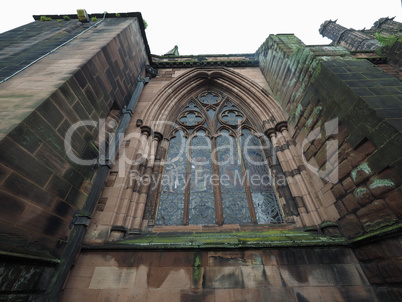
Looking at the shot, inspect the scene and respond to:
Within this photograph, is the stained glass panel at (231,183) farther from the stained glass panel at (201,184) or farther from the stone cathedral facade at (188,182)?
the stained glass panel at (201,184)

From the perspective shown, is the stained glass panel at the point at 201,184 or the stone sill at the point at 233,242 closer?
the stone sill at the point at 233,242

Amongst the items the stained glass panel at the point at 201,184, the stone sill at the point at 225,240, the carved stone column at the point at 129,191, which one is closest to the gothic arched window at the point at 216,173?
the stained glass panel at the point at 201,184

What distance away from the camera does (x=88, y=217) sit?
2.80m

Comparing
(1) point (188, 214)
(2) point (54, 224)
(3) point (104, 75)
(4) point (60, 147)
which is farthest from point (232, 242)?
(3) point (104, 75)

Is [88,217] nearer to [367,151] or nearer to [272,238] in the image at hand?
[272,238]

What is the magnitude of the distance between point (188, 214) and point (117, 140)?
7.36ft

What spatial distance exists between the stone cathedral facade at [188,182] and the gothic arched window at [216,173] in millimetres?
35

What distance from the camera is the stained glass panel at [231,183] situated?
369cm

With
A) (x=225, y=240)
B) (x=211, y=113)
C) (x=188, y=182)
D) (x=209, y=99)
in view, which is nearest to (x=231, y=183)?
(x=188, y=182)

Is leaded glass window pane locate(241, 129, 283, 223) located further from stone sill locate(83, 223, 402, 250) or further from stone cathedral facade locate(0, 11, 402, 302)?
stone sill locate(83, 223, 402, 250)

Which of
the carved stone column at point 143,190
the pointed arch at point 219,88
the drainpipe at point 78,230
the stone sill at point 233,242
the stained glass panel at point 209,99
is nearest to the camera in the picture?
the drainpipe at point 78,230

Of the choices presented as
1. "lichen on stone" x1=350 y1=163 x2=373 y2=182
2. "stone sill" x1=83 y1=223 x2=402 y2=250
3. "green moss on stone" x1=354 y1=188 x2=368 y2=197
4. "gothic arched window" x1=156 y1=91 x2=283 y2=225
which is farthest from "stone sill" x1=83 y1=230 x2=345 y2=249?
"lichen on stone" x1=350 y1=163 x2=373 y2=182

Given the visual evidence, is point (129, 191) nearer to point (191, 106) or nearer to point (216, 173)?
point (216, 173)

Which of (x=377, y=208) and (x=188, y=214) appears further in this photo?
(x=188, y=214)
